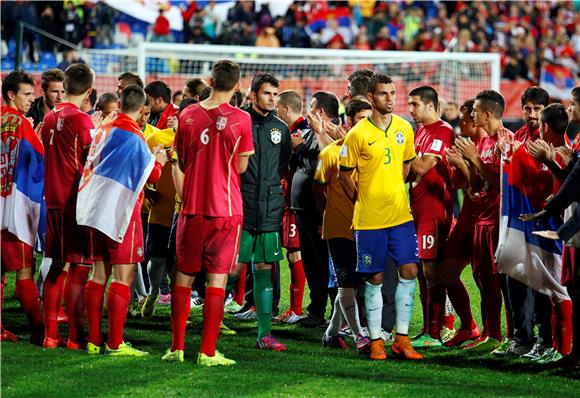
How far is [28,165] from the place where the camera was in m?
8.04

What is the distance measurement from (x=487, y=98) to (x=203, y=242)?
2662mm

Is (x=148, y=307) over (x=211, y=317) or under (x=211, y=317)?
under

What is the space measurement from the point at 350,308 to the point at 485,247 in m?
1.21

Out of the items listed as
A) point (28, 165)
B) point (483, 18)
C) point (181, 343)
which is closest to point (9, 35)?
point (483, 18)

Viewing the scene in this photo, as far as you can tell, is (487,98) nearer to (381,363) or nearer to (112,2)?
(381,363)

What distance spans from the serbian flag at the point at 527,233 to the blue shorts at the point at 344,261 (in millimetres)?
1134

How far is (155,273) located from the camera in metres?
9.47

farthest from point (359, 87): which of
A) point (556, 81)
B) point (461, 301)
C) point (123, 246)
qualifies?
point (556, 81)

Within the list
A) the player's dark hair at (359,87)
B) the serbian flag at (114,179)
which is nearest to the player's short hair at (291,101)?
the player's dark hair at (359,87)

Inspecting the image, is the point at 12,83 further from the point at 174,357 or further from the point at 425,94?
the point at 425,94

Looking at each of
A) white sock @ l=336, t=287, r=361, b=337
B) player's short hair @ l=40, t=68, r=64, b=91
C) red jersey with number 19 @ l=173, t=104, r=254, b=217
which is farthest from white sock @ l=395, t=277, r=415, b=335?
player's short hair @ l=40, t=68, r=64, b=91

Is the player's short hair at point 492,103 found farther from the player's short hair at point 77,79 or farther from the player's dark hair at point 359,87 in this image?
the player's short hair at point 77,79

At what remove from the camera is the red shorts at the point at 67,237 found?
7711 mm

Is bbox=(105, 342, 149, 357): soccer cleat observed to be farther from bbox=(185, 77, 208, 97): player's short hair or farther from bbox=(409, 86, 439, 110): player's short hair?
bbox=(185, 77, 208, 97): player's short hair
